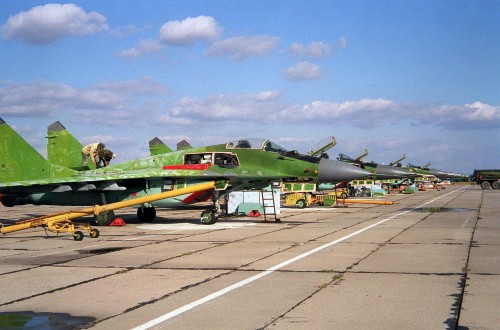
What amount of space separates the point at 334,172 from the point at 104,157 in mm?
9330

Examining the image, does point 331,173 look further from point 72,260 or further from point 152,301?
point 152,301

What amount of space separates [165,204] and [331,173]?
597cm

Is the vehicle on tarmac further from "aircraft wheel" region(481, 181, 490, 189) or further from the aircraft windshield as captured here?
the aircraft windshield

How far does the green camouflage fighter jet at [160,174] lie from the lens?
1909cm

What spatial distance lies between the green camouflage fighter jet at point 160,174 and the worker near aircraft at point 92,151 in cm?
152

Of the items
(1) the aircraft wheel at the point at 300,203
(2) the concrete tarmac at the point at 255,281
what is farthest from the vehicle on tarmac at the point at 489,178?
(2) the concrete tarmac at the point at 255,281

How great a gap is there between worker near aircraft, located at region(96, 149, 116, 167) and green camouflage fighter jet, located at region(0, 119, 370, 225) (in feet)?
5.45

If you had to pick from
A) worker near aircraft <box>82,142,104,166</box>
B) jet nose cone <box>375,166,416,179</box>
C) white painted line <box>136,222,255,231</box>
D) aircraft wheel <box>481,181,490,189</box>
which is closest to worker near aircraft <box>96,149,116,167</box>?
worker near aircraft <box>82,142,104,166</box>

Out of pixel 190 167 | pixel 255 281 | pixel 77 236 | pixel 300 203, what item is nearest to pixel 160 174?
pixel 190 167

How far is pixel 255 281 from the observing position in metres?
8.22

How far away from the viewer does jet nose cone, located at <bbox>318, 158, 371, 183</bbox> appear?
20.0 meters

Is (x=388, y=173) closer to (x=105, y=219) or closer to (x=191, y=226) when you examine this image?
(x=191, y=226)

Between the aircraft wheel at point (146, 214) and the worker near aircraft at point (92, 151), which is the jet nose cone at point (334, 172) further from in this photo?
the worker near aircraft at point (92, 151)

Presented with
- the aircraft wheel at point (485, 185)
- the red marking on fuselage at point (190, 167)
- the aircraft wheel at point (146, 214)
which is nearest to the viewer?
the red marking on fuselage at point (190, 167)
